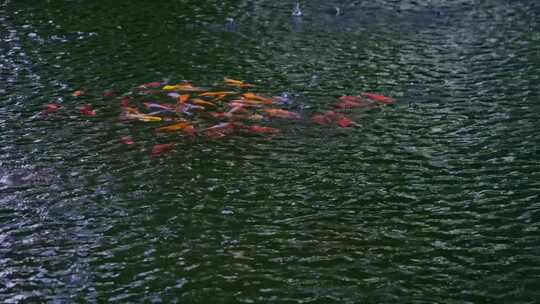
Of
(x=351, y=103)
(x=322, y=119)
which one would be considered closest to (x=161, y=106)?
(x=322, y=119)

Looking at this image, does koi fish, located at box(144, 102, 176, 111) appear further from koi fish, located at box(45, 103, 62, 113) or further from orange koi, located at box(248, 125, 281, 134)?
orange koi, located at box(248, 125, 281, 134)

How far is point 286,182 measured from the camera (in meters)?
14.5

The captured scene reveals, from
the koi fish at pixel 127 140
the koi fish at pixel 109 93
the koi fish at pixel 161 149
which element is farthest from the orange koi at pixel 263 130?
the koi fish at pixel 109 93

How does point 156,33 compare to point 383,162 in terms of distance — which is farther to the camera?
point 156,33

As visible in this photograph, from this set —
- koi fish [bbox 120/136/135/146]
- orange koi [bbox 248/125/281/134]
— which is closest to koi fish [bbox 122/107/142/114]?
koi fish [bbox 120/136/135/146]

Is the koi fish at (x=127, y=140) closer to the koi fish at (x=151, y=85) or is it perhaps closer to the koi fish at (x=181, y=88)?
→ the koi fish at (x=181, y=88)

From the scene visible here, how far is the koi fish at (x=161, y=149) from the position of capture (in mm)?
16016

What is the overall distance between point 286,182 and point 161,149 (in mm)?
3274

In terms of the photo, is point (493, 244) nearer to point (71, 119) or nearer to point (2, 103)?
point (71, 119)

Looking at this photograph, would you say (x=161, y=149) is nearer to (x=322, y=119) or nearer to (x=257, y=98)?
(x=257, y=98)

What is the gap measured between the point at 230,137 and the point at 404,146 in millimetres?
3978

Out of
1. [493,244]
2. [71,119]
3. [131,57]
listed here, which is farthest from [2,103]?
[493,244]

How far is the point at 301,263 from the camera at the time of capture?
11.4 meters

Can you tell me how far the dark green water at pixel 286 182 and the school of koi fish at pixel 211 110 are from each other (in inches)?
16.1
